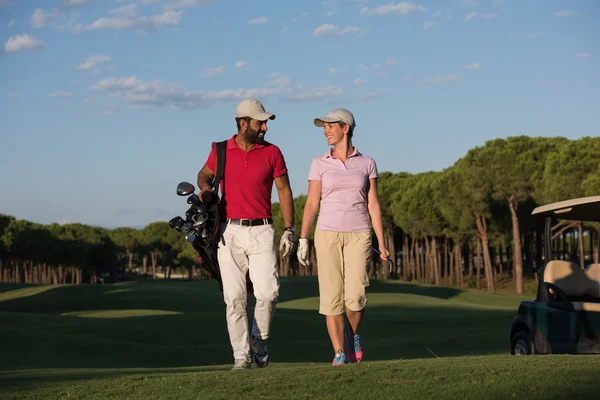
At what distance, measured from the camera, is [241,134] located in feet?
34.7

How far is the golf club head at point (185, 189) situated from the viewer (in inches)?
400

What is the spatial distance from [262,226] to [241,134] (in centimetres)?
111

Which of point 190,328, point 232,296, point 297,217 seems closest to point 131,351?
point 190,328

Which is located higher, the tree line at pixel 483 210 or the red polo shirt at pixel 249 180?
the tree line at pixel 483 210

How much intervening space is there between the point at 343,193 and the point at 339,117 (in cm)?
91

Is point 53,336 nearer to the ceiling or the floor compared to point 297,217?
nearer to the floor

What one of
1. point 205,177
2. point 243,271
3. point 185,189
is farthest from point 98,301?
point 185,189

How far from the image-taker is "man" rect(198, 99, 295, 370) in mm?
10266

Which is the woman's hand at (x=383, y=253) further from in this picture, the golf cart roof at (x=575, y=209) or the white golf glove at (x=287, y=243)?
the golf cart roof at (x=575, y=209)

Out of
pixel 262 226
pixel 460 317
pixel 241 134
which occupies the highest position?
pixel 241 134

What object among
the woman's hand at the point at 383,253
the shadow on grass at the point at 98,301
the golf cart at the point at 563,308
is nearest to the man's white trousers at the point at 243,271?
the woman's hand at the point at 383,253

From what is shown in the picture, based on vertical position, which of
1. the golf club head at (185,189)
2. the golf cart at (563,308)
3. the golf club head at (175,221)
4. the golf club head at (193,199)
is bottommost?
the golf cart at (563,308)

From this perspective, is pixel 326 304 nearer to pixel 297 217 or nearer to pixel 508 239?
pixel 508 239

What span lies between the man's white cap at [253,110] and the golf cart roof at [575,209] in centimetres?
364
